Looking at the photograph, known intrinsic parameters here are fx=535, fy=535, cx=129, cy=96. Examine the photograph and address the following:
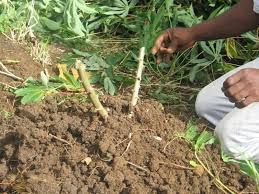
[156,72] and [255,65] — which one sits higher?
[255,65]

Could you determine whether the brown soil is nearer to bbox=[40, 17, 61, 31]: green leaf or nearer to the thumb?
the thumb

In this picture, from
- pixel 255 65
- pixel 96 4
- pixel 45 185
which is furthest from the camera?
pixel 96 4

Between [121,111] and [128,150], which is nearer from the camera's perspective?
[128,150]

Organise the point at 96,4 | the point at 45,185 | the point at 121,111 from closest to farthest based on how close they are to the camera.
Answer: the point at 45,185, the point at 121,111, the point at 96,4

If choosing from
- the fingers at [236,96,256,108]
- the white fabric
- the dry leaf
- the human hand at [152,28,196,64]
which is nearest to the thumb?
the human hand at [152,28,196,64]

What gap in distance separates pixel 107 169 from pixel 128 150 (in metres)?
0.12

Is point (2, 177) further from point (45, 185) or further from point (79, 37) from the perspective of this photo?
point (79, 37)

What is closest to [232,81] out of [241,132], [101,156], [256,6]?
[241,132]

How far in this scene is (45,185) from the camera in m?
1.82

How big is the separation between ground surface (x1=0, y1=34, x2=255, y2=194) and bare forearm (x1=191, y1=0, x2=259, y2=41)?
454 millimetres

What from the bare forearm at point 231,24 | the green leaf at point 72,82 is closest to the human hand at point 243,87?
the bare forearm at point 231,24

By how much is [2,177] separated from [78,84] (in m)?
0.65

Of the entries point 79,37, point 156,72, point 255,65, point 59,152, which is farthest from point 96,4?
point 59,152

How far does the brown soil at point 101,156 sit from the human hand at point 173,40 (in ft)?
1.14
